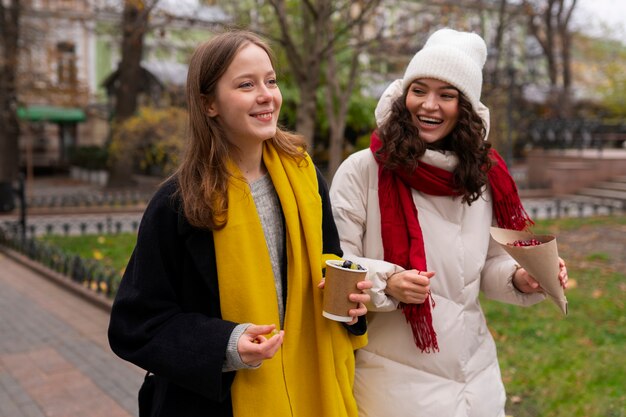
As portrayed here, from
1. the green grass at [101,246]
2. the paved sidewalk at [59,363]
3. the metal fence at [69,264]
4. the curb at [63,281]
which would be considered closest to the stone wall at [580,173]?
the green grass at [101,246]

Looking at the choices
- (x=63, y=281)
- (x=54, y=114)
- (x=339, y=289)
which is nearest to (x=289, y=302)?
(x=339, y=289)

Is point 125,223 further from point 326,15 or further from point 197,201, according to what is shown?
point 197,201

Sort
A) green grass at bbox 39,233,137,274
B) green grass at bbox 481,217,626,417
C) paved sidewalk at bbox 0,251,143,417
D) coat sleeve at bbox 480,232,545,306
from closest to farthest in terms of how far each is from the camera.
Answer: coat sleeve at bbox 480,232,545,306, green grass at bbox 481,217,626,417, paved sidewalk at bbox 0,251,143,417, green grass at bbox 39,233,137,274

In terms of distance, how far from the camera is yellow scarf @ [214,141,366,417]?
5.99ft

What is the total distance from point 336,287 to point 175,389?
1.77 ft

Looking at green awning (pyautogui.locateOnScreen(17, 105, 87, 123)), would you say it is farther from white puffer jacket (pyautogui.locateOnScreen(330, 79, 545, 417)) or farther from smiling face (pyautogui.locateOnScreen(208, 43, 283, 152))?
smiling face (pyautogui.locateOnScreen(208, 43, 283, 152))

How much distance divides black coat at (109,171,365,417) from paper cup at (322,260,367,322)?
0.97 ft

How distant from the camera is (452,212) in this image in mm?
2357

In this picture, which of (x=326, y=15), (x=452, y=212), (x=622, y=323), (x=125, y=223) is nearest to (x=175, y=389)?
(x=452, y=212)

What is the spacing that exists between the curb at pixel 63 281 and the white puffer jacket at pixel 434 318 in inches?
219

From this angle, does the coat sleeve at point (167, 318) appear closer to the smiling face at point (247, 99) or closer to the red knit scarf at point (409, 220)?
the smiling face at point (247, 99)

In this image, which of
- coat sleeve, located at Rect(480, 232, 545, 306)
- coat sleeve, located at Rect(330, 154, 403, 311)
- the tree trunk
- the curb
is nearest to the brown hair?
coat sleeve, located at Rect(330, 154, 403, 311)

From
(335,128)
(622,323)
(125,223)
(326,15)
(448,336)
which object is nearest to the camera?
(448,336)

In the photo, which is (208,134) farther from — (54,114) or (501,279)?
(54,114)
